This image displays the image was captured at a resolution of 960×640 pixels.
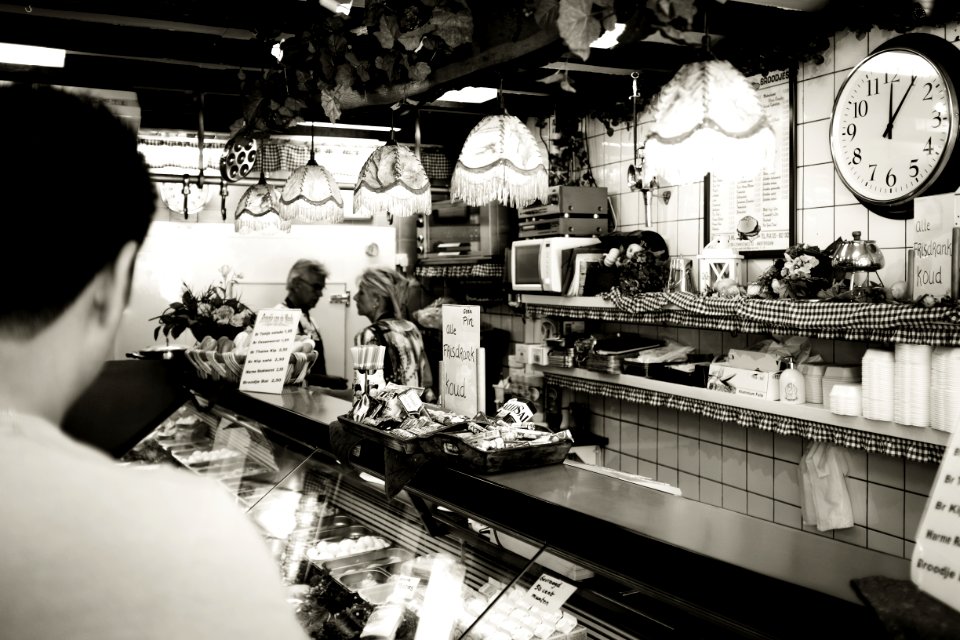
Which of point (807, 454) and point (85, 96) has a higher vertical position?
point (85, 96)

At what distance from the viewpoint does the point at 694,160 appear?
2408mm

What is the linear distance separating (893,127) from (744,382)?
5.04 feet

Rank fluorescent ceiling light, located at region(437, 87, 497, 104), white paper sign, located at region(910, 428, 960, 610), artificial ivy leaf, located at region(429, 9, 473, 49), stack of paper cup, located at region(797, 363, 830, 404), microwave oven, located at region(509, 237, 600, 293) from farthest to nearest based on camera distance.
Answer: fluorescent ceiling light, located at region(437, 87, 497, 104)
microwave oven, located at region(509, 237, 600, 293)
stack of paper cup, located at region(797, 363, 830, 404)
artificial ivy leaf, located at region(429, 9, 473, 49)
white paper sign, located at region(910, 428, 960, 610)

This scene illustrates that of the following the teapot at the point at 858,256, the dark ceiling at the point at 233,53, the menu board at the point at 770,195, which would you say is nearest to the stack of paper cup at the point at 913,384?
the teapot at the point at 858,256

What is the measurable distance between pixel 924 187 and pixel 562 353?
274cm

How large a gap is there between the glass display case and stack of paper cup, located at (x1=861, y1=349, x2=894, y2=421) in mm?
1862

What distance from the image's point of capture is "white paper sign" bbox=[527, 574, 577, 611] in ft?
7.38

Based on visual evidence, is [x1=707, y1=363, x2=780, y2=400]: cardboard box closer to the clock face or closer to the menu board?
the menu board

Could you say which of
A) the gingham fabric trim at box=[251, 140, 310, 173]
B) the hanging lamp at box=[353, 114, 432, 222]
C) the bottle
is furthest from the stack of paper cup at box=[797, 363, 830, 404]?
the gingham fabric trim at box=[251, 140, 310, 173]

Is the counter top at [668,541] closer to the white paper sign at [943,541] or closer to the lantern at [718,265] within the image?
the white paper sign at [943,541]

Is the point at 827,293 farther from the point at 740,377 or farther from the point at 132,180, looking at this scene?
the point at 132,180

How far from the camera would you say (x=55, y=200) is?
0.79 meters

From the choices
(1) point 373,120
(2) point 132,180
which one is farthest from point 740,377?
(2) point 132,180

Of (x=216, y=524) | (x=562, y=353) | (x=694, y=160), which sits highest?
(x=694, y=160)
